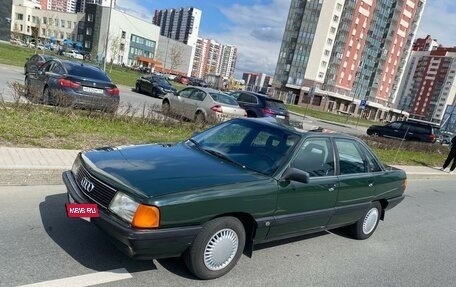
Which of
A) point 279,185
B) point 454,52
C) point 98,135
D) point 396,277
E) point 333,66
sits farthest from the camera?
point 454,52

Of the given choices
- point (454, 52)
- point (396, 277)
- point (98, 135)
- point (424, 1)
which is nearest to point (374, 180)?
point (396, 277)

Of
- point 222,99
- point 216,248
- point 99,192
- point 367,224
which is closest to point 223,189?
point 216,248

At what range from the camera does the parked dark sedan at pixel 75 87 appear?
10.0m

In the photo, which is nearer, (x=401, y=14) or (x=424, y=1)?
(x=401, y=14)

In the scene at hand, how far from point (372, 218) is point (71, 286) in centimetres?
425

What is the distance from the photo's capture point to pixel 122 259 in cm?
366

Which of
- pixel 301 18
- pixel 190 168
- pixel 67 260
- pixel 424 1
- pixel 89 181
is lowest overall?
pixel 67 260

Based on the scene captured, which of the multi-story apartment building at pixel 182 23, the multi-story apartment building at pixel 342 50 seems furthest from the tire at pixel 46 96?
the multi-story apartment building at pixel 182 23

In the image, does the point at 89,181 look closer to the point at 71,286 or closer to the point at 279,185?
the point at 71,286

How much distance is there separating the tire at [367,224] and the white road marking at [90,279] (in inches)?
135

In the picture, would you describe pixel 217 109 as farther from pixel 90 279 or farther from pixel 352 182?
pixel 90 279

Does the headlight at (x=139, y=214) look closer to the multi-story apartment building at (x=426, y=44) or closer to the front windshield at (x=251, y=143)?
the front windshield at (x=251, y=143)

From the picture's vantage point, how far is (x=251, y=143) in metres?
4.48

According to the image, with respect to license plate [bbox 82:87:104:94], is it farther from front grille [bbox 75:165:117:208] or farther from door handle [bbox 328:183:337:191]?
door handle [bbox 328:183:337:191]
